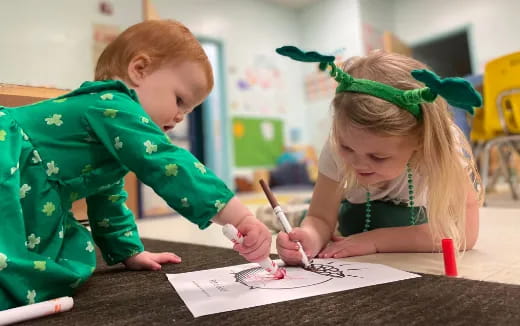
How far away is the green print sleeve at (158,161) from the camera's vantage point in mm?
525

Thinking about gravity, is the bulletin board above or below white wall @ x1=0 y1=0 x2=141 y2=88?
below

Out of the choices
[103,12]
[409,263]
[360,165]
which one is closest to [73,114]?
[360,165]

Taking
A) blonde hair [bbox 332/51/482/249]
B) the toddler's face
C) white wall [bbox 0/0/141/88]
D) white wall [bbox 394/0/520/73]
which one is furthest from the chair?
white wall [bbox 394/0/520/73]

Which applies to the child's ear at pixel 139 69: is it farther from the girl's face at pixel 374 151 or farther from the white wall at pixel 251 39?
the white wall at pixel 251 39

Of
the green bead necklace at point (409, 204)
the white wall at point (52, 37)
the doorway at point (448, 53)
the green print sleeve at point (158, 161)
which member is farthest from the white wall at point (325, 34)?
the green print sleeve at point (158, 161)

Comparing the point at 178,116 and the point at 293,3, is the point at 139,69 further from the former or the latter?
the point at 293,3

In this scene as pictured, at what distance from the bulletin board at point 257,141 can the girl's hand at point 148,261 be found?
3.17m

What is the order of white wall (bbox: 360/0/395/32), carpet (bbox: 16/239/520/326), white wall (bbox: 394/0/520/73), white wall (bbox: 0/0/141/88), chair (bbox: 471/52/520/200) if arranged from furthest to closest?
white wall (bbox: 360/0/395/32)
white wall (bbox: 394/0/520/73)
white wall (bbox: 0/0/141/88)
chair (bbox: 471/52/520/200)
carpet (bbox: 16/239/520/326)

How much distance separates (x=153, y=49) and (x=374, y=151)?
40 centimetres

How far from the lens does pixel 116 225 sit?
0.78m

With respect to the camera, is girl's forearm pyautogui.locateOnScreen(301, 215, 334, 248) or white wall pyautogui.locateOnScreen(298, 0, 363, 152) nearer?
girl's forearm pyautogui.locateOnScreen(301, 215, 334, 248)

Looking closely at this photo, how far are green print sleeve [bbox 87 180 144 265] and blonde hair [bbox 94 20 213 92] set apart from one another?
0.69 feet

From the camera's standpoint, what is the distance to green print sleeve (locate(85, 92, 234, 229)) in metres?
0.52

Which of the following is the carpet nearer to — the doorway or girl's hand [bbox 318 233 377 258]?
girl's hand [bbox 318 233 377 258]
